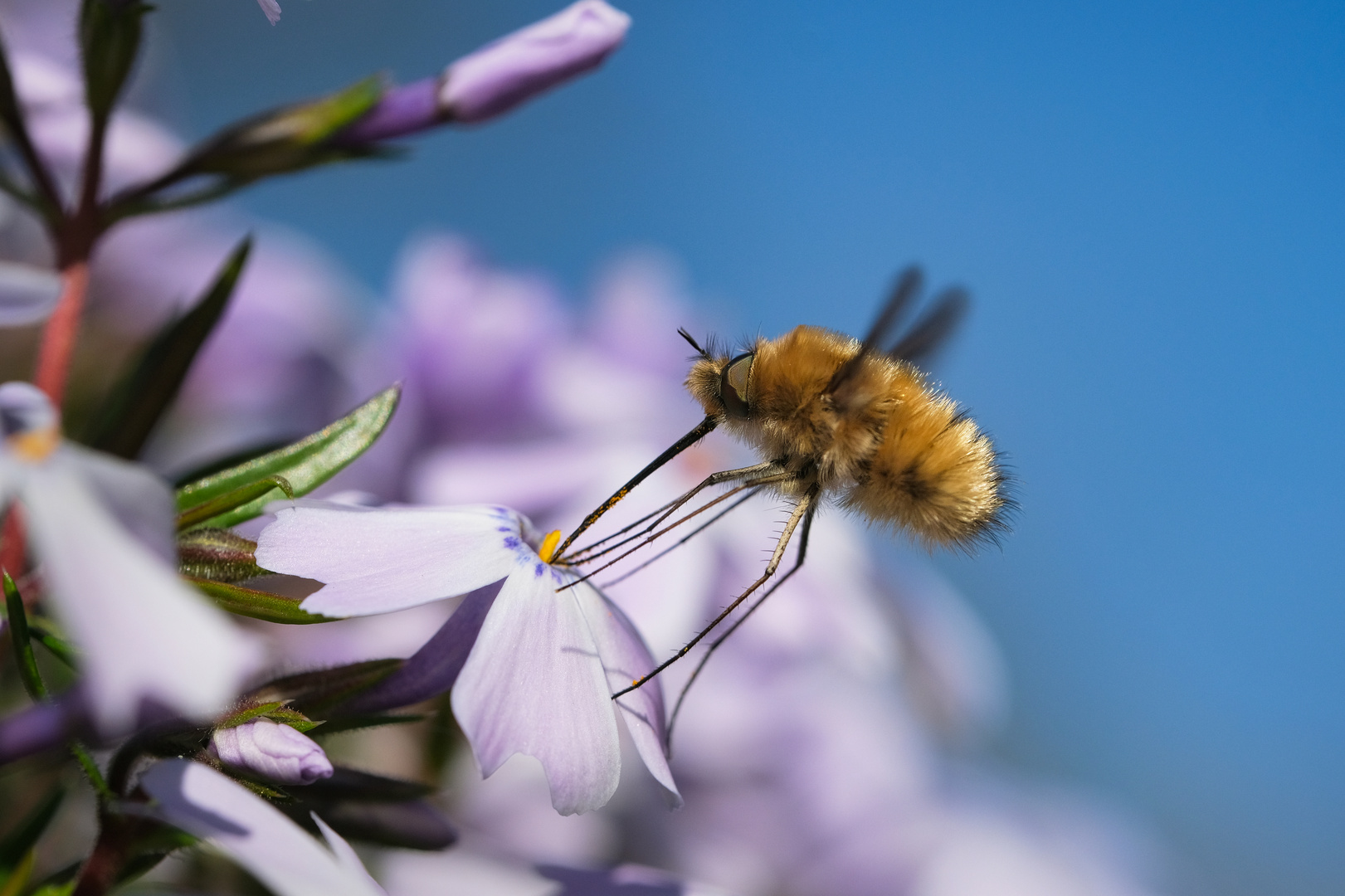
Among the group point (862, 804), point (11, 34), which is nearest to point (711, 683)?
point (862, 804)

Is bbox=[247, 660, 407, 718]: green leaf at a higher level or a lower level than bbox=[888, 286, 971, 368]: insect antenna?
lower

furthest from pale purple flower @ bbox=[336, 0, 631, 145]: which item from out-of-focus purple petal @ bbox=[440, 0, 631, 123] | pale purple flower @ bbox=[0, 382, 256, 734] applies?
pale purple flower @ bbox=[0, 382, 256, 734]

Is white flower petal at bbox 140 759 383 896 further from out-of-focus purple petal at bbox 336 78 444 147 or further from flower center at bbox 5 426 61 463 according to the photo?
out-of-focus purple petal at bbox 336 78 444 147

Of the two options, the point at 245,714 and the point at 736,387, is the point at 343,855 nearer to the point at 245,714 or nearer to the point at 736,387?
the point at 245,714

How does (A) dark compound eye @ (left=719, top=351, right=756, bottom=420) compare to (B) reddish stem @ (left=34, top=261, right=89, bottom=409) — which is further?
(A) dark compound eye @ (left=719, top=351, right=756, bottom=420)

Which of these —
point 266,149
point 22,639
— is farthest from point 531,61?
point 22,639

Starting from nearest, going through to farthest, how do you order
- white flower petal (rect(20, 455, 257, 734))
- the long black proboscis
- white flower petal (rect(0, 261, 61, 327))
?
white flower petal (rect(20, 455, 257, 734)) → white flower petal (rect(0, 261, 61, 327)) → the long black proboscis

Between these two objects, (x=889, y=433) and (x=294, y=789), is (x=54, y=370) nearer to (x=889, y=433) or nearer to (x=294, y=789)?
(x=294, y=789)
